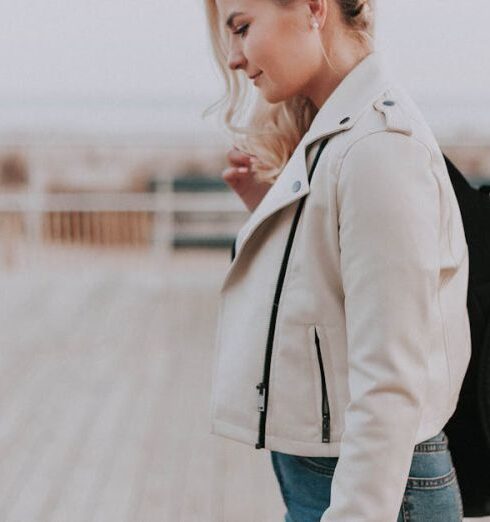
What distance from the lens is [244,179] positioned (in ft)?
4.91

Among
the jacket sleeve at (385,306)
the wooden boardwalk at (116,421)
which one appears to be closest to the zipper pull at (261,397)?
the jacket sleeve at (385,306)

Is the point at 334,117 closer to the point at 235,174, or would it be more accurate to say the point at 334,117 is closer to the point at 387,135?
the point at 387,135

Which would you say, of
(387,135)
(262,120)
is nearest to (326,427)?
(387,135)

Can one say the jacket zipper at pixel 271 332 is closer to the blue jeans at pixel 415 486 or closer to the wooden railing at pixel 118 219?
the blue jeans at pixel 415 486

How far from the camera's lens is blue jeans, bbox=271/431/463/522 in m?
0.99

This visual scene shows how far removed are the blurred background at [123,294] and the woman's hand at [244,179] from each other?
70 mm

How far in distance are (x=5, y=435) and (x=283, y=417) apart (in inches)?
88.5

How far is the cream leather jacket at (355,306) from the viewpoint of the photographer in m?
0.87

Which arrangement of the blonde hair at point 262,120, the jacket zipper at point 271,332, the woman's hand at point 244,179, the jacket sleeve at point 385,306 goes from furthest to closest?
the woman's hand at point 244,179 → the blonde hair at point 262,120 → the jacket zipper at point 271,332 → the jacket sleeve at point 385,306

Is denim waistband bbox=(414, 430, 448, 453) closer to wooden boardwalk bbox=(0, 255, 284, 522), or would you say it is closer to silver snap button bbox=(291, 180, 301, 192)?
silver snap button bbox=(291, 180, 301, 192)

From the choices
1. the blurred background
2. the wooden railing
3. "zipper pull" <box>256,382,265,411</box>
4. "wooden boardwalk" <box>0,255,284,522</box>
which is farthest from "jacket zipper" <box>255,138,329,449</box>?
the wooden railing

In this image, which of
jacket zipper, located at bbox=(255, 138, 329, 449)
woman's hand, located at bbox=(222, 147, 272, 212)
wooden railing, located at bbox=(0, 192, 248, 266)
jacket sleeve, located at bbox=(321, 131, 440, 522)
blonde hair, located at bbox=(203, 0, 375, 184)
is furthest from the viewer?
wooden railing, located at bbox=(0, 192, 248, 266)

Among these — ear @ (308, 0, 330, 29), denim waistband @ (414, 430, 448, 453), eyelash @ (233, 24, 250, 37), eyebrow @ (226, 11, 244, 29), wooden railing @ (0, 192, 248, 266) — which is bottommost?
wooden railing @ (0, 192, 248, 266)

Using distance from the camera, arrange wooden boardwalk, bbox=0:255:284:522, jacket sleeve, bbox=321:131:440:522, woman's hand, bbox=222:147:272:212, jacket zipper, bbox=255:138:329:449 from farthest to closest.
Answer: wooden boardwalk, bbox=0:255:284:522, woman's hand, bbox=222:147:272:212, jacket zipper, bbox=255:138:329:449, jacket sleeve, bbox=321:131:440:522
